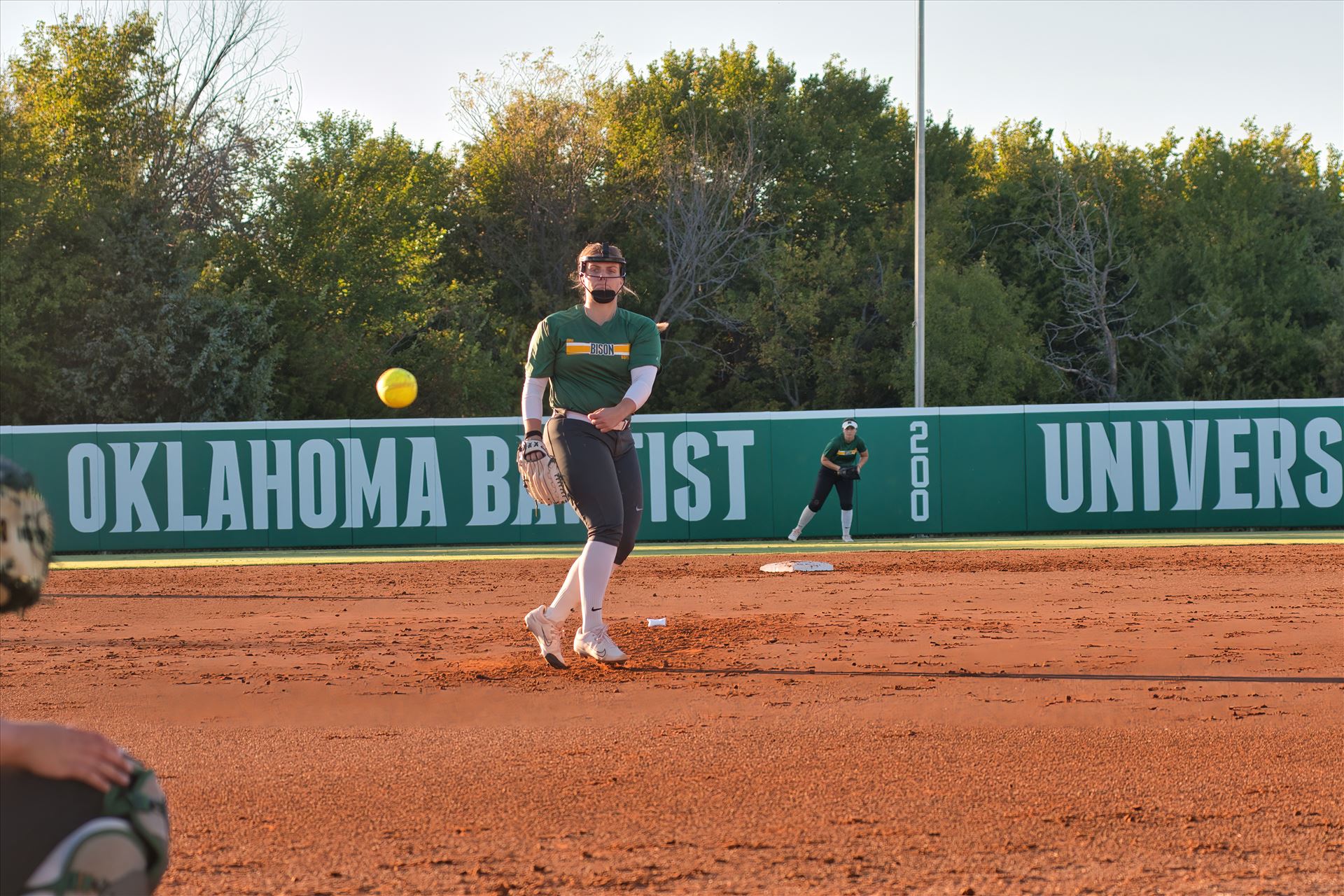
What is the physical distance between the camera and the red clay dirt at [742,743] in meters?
3.58

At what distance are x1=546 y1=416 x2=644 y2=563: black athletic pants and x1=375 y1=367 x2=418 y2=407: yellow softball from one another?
45.0 feet

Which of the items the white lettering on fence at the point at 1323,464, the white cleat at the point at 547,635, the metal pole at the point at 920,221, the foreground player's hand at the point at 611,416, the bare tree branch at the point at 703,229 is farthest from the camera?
the bare tree branch at the point at 703,229

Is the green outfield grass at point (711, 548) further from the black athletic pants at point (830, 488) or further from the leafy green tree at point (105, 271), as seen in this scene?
the leafy green tree at point (105, 271)

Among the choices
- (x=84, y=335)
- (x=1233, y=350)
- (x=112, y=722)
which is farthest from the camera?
(x=1233, y=350)

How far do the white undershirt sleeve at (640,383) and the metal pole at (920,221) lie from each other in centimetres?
1844

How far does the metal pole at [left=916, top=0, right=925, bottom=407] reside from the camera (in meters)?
25.6

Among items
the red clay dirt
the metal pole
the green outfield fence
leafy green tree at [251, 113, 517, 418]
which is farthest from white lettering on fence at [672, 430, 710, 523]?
leafy green tree at [251, 113, 517, 418]

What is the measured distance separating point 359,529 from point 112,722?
14257mm

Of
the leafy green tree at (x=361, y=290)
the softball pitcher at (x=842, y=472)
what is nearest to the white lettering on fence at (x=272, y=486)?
the softball pitcher at (x=842, y=472)

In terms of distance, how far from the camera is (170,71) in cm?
3525

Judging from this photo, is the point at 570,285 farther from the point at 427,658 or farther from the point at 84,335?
the point at 427,658

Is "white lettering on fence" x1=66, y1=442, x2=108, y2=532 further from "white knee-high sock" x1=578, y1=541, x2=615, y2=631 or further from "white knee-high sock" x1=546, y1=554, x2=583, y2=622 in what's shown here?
"white knee-high sock" x1=578, y1=541, x2=615, y2=631

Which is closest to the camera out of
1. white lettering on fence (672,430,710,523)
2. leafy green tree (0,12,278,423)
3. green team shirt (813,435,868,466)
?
green team shirt (813,435,868,466)

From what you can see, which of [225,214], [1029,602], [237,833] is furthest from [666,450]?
[225,214]
